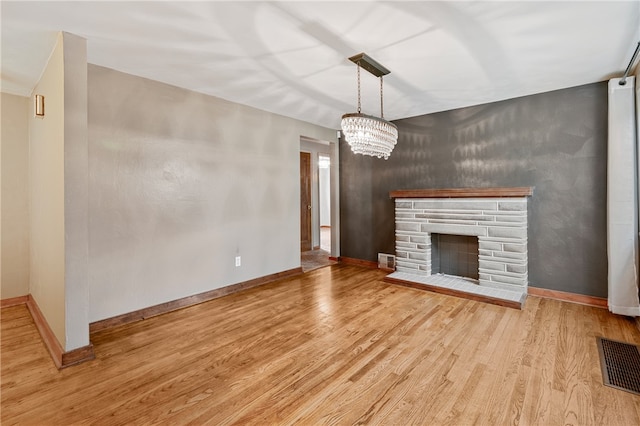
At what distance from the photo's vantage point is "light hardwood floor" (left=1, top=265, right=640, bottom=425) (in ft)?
5.39

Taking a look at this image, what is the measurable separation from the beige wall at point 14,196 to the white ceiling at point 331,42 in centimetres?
28

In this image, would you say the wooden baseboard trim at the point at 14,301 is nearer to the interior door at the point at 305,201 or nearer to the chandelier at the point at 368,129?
the chandelier at the point at 368,129

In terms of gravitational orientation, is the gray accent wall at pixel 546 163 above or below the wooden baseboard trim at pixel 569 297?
above

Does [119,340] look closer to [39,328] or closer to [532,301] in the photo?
[39,328]

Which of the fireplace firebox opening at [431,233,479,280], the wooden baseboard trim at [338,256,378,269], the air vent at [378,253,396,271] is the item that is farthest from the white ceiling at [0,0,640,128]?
the wooden baseboard trim at [338,256,378,269]

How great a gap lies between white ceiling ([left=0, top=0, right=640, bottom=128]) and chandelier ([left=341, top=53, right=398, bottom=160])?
0.09 metres

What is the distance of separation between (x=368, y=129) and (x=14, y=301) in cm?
437

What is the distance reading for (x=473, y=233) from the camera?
3725mm

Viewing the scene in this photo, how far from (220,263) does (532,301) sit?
12.0ft

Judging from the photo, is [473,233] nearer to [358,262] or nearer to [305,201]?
[358,262]

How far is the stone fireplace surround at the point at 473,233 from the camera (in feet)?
11.2

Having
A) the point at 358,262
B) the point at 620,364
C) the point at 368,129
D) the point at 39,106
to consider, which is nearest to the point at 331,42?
the point at 368,129

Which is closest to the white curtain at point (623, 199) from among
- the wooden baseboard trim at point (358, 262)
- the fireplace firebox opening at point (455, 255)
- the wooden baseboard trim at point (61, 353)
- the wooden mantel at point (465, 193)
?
the wooden mantel at point (465, 193)

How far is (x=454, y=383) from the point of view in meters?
1.89
